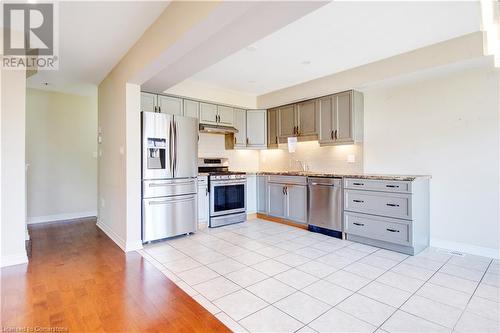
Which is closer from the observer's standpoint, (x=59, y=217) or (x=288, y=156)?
(x=59, y=217)

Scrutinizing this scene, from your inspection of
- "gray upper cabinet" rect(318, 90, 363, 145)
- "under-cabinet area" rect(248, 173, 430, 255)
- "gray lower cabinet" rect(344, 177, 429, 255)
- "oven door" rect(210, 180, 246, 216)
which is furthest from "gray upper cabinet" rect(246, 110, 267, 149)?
"gray lower cabinet" rect(344, 177, 429, 255)

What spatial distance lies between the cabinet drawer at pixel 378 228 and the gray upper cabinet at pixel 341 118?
1.21 meters

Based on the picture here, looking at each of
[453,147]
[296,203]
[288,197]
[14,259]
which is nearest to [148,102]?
[14,259]

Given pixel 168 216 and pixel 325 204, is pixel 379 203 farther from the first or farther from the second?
pixel 168 216

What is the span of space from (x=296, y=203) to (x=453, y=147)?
2294mm

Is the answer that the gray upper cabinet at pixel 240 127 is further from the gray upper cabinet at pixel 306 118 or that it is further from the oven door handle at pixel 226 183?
the gray upper cabinet at pixel 306 118

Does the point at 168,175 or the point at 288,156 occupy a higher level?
the point at 288,156

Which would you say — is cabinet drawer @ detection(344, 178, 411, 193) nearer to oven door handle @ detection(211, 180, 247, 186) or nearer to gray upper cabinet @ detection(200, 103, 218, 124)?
oven door handle @ detection(211, 180, 247, 186)

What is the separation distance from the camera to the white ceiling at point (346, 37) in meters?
2.40

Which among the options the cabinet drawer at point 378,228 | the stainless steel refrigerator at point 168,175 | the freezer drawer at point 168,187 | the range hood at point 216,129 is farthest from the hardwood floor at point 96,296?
the cabinet drawer at point 378,228

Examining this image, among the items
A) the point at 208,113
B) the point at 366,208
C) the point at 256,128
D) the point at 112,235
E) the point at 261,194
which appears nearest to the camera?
the point at 366,208

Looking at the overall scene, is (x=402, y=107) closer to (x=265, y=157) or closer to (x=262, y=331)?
(x=265, y=157)

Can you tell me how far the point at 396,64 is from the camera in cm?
339

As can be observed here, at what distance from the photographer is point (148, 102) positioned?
4.11 m
